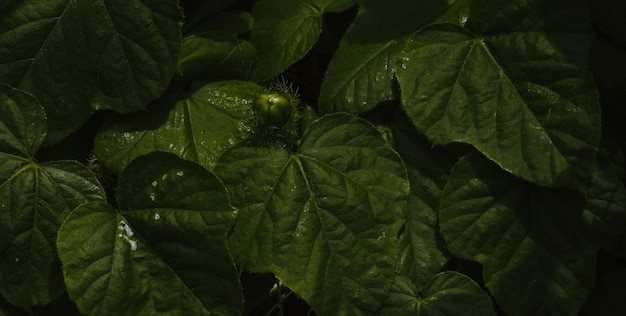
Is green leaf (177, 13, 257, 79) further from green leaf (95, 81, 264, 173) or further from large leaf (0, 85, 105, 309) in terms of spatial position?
large leaf (0, 85, 105, 309)

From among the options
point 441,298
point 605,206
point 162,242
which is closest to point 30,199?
point 162,242

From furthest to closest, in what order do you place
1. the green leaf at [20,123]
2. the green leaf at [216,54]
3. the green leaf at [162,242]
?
the green leaf at [216,54], the green leaf at [20,123], the green leaf at [162,242]

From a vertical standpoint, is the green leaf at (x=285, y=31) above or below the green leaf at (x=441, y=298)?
above

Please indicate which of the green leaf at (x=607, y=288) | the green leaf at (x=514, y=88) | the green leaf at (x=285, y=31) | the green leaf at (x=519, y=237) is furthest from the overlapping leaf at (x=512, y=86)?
the green leaf at (x=607, y=288)

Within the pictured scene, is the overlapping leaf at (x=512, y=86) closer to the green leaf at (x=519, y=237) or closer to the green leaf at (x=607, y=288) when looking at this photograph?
the green leaf at (x=519, y=237)

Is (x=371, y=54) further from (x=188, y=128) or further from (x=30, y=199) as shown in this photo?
(x=30, y=199)

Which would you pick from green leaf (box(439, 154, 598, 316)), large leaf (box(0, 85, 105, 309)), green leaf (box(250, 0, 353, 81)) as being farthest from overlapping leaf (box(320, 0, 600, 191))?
large leaf (box(0, 85, 105, 309))

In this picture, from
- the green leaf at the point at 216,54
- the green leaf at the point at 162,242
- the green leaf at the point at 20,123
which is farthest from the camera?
the green leaf at the point at 216,54
